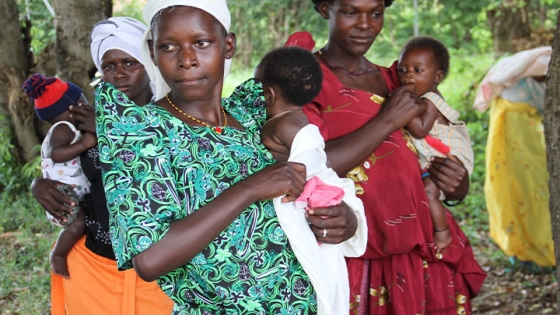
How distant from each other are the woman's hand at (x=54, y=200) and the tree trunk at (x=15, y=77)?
316 centimetres

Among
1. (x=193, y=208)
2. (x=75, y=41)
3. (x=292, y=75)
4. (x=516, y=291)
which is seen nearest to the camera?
(x=193, y=208)

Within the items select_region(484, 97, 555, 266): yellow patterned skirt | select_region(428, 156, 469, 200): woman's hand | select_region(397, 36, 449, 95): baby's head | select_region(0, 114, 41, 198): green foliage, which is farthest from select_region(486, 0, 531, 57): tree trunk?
select_region(428, 156, 469, 200): woman's hand

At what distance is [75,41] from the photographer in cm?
432

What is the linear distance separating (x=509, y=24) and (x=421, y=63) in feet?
26.1

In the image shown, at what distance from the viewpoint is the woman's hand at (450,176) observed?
268 centimetres

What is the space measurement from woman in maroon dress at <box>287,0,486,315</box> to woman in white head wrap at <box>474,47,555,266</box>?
2847 mm

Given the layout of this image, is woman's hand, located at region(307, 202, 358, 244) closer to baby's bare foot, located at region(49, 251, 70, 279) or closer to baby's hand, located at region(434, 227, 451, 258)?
baby's hand, located at region(434, 227, 451, 258)

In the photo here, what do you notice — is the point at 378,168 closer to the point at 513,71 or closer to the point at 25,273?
the point at 513,71

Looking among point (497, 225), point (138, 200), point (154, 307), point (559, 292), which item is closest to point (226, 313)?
point (138, 200)

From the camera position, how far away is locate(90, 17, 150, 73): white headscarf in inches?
104

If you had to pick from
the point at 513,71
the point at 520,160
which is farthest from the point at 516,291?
the point at 513,71

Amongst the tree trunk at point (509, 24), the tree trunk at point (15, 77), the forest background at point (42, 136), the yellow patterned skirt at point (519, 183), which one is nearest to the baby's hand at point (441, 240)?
the forest background at point (42, 136)

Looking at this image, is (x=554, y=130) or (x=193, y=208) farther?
(x=554, y=130)

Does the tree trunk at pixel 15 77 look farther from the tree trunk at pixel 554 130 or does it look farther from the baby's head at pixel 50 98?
the tree trunk at pixel 554 130
